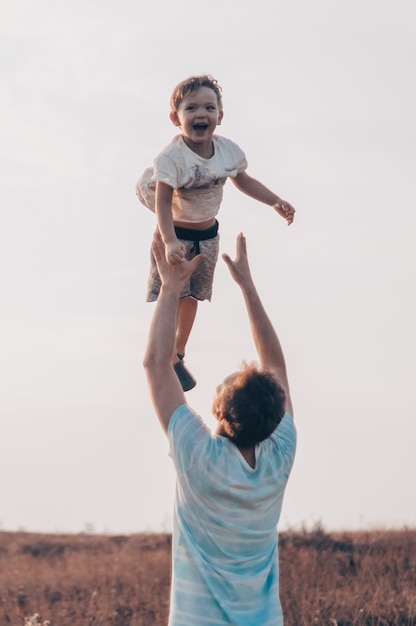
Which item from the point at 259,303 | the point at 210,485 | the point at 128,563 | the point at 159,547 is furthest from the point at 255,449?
the point at 159,547

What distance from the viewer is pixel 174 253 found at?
18.4 ft

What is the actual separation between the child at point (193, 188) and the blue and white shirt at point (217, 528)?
1.04m

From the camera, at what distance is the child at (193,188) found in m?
5.91

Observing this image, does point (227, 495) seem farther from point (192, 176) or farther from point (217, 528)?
point (192, 176)

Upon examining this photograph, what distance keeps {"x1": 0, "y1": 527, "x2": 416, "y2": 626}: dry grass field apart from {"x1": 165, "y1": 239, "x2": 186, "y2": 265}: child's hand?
547 centimetres

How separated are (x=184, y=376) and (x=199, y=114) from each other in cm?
145

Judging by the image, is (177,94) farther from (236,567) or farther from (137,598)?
(137,598)

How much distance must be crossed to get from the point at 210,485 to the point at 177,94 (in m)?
2.05

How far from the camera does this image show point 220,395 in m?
5.01

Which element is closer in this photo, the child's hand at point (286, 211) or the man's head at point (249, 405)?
the man's head at point (249, 405)

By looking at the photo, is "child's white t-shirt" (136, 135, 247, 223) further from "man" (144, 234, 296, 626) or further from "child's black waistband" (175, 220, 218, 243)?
"man" (144, 234, 296, 626)

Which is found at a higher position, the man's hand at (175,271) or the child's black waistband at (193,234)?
the child's black waistband at (193,234)

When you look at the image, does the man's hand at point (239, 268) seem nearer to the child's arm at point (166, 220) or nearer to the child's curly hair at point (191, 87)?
the child's arm at point (166, 220)

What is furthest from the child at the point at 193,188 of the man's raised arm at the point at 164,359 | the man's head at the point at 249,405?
the man's head at the point at 249,405
